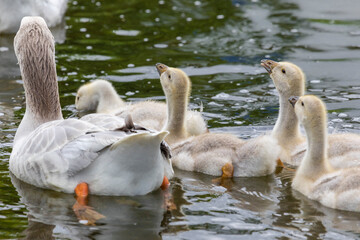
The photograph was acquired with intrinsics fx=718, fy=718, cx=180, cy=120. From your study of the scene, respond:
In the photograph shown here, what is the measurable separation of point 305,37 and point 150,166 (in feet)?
26.6

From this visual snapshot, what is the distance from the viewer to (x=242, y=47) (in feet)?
47.1

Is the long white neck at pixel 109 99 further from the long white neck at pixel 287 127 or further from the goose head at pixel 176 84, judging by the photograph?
the long white neck at pixel 287 127

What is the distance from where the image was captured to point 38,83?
900cm

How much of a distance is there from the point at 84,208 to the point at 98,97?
4.39 m

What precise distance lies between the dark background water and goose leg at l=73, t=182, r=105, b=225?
0.28 feet

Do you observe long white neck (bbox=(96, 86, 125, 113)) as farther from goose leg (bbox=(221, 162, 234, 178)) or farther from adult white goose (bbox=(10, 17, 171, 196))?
goose leg (bbox=(221, 162, 234, 178))

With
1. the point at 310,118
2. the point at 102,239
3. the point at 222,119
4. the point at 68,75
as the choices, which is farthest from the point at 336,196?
the point at 68,75

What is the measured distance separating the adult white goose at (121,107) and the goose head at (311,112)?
1962 mm

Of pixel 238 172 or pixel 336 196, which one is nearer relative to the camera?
pixel 336 196

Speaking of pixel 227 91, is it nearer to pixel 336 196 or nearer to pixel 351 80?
pixel 351 80

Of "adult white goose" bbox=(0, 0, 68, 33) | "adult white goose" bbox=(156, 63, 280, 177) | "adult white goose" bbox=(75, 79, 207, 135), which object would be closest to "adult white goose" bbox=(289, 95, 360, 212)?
"adult white goose" bbox=(156, 63, 280, 177)

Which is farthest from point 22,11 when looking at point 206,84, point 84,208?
point 84,208

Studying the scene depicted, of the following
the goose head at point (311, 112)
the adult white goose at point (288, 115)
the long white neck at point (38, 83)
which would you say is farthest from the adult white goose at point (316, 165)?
the long white neck at point (38, 83)

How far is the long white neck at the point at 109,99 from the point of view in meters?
11.5
